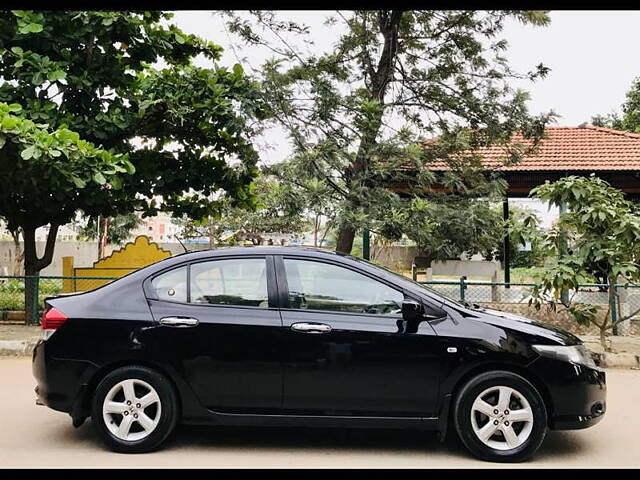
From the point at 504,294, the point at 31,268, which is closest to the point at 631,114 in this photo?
the point at 504,294

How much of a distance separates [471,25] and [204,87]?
14.7 feet

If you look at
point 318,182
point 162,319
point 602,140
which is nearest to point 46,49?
point 318,182

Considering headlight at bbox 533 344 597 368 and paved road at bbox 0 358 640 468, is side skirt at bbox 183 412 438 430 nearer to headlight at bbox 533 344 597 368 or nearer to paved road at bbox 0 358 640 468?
paved road at bbox 0 358 640 468

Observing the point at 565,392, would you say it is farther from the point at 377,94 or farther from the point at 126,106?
the point at 126,106

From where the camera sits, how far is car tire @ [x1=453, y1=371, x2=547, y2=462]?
474 centimetres

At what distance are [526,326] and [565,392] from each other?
0.55 metres

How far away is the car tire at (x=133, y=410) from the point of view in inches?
190

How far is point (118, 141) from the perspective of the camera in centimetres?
1060

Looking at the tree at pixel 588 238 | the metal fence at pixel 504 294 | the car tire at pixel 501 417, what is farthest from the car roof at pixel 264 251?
the metal fence at pixel 504 294

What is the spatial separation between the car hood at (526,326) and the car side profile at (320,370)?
21mm

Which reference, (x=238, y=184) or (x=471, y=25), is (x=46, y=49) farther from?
(x=471, y=25)

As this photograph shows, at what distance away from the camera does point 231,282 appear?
511 cm

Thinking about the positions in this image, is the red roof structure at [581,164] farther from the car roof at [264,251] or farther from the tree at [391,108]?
the car roof at [264,251]

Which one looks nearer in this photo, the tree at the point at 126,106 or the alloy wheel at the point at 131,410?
the alloy wheel at the point at 131,410
